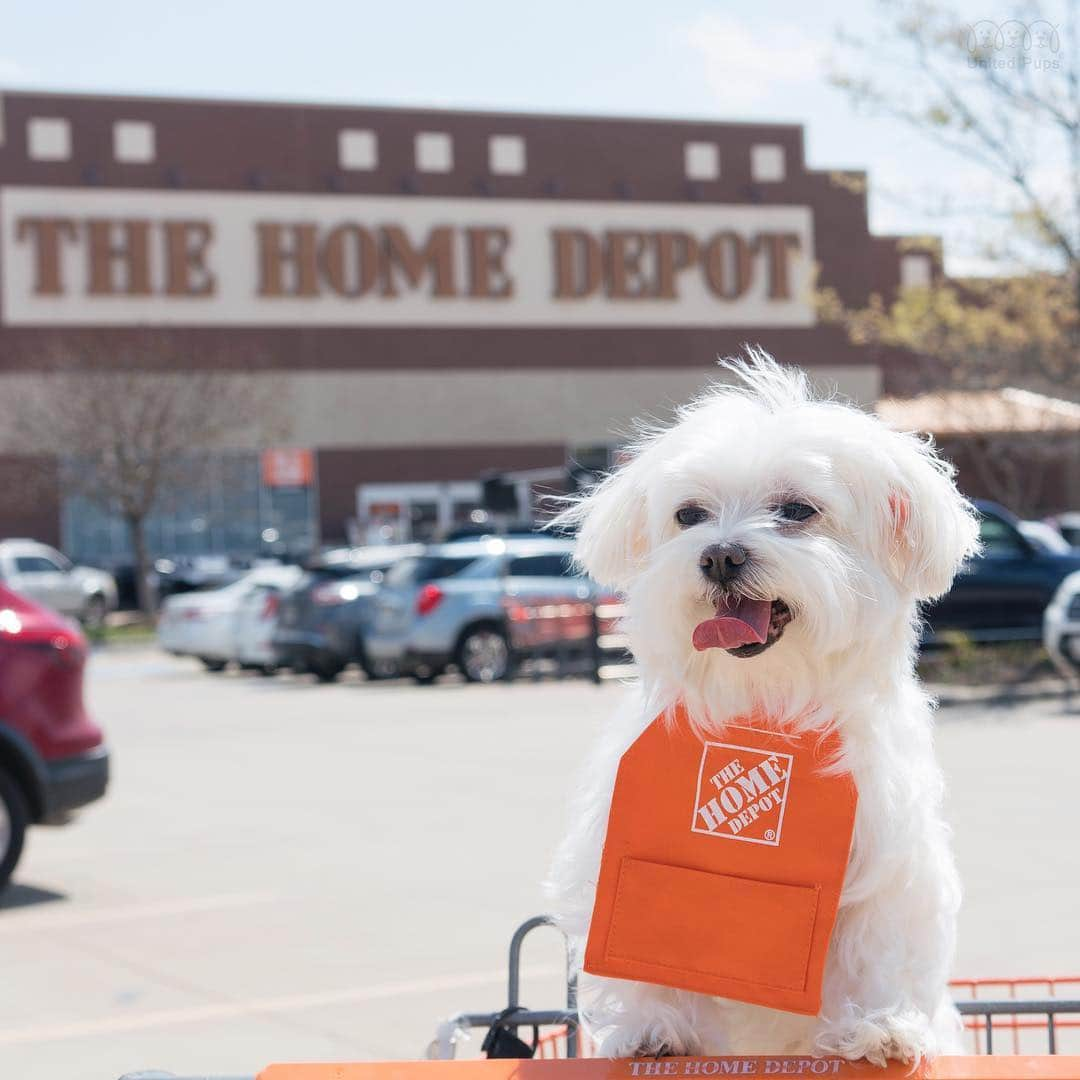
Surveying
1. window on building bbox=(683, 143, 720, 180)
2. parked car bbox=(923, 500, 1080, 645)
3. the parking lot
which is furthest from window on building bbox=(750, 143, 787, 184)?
the parking lot

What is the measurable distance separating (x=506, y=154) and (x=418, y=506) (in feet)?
35.5

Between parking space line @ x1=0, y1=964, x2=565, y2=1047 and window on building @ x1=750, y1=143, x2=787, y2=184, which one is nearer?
parking space line @ x1=0, y1=964, x2=565, y2=1047

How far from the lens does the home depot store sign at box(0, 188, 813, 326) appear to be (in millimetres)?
48562

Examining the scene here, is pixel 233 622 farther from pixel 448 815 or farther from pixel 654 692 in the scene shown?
pixel 654 692

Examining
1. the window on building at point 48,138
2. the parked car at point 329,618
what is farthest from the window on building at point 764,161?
the parked car at point 329,618

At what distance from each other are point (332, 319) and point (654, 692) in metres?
48.5

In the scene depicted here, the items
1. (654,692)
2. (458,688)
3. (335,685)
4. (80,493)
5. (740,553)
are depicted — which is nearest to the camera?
(740,553)

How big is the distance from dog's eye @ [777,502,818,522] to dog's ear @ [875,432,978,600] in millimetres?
113

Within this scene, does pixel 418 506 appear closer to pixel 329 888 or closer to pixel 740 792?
pixel 329 888

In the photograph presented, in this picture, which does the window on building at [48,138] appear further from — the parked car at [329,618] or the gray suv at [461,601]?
the gray suv at [461,601]

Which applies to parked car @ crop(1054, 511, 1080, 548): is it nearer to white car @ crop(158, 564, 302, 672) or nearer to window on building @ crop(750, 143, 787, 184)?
white car @ crop(158, 564, 302, 672)

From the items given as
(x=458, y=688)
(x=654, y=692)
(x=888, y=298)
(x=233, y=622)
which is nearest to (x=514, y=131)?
(x=888, y=298)

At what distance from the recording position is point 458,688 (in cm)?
2219

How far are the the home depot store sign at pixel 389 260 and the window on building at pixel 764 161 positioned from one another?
3.27 ft
